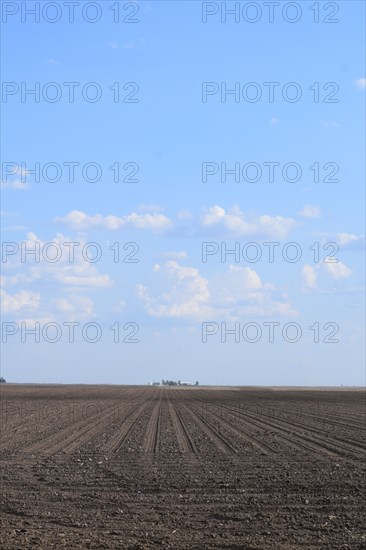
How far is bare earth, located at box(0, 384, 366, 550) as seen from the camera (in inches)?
420

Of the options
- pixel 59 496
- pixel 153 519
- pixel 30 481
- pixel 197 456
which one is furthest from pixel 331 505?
pixel 197 456

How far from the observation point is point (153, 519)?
11.8 m

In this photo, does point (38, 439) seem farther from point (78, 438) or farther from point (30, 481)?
point (30, 481)

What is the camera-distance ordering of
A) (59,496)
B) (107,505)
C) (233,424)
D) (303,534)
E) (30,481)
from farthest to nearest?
(233,424) → (30,481) → (59,496) → (107,505) → (303,534)

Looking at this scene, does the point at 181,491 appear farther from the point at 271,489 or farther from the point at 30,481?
the point at 30,481

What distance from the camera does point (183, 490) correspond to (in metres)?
14.5

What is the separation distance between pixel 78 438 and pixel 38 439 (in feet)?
3.52

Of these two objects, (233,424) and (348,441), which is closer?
(348,441)

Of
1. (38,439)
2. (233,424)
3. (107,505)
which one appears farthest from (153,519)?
(233,424)

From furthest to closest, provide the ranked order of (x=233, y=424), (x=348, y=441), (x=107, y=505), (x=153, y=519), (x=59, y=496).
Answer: (x=233, y=424) < (x=348, y=441) < (x=59, y=496) < (x=107, y=505) < (x=153, y=519)

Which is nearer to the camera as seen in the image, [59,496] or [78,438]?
[59,496]

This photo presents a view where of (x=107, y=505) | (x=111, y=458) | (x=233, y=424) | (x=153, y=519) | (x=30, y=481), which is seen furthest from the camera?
(x=233, y=424)

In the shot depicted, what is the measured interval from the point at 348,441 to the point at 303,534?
1396 cm

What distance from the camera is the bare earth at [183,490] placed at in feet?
35.0
